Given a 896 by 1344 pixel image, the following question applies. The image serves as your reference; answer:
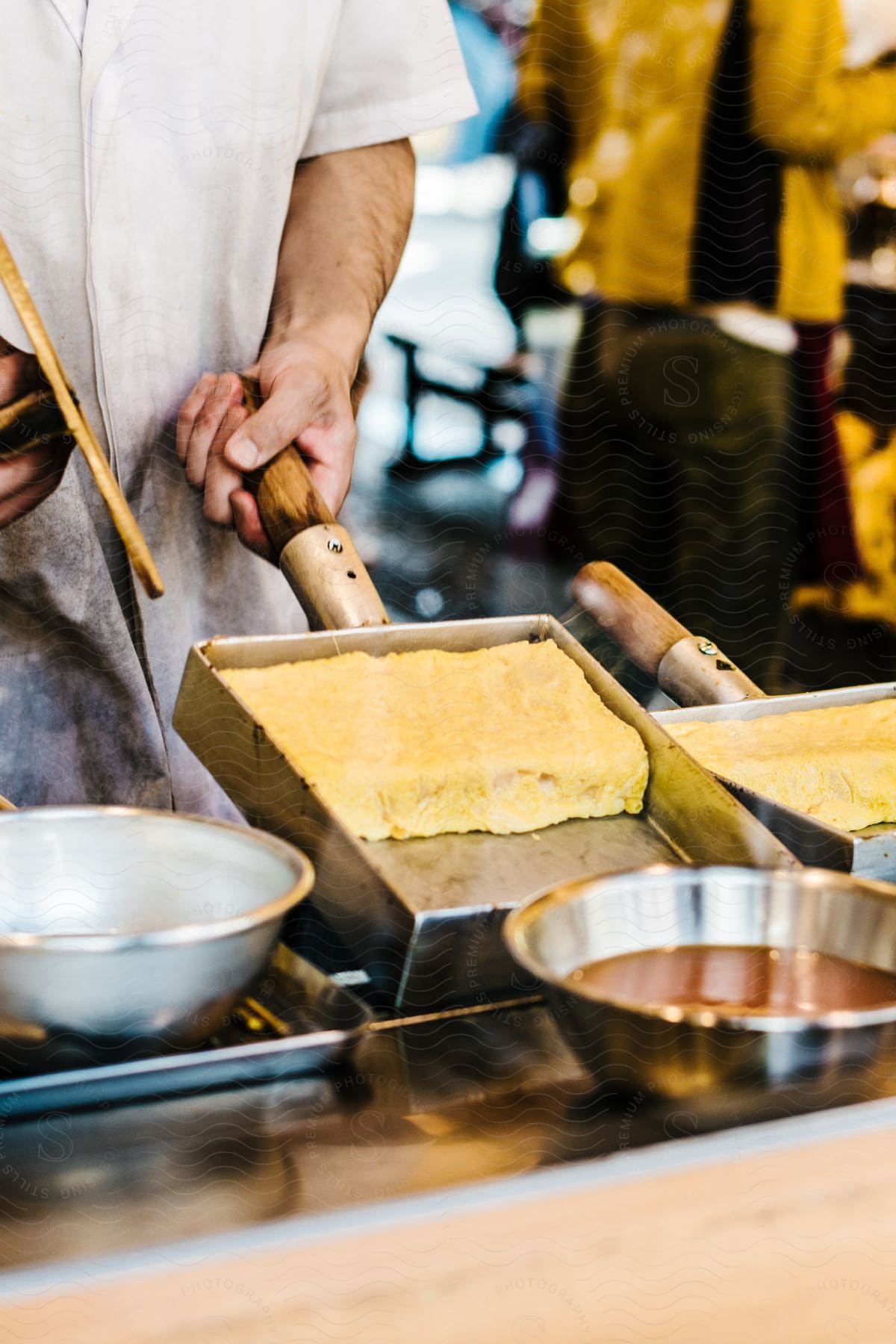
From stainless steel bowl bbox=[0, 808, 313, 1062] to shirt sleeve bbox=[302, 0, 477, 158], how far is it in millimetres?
893

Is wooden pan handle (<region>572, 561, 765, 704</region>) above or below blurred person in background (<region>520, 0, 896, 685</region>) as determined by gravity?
below

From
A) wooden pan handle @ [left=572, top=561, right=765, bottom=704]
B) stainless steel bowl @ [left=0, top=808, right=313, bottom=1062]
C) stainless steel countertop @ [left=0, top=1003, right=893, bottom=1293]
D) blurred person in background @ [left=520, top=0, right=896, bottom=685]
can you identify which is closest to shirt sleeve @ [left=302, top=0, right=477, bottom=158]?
blurred person in background @ [left=520, top=0, right=896, bottom=685]

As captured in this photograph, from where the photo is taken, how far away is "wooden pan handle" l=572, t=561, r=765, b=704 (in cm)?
154

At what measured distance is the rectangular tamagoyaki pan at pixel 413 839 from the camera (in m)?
0.98

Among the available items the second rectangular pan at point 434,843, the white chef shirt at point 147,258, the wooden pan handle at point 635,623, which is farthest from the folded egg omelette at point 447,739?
the white chef shirt at point 147,258

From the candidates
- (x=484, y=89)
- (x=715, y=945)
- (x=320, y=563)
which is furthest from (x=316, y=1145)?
(x=484, y=89)

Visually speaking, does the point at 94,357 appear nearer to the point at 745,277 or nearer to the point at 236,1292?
the point at 745,277

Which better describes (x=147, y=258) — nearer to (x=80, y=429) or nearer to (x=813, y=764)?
(x=80, y=429)

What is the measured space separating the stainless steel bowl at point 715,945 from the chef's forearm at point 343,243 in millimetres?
780

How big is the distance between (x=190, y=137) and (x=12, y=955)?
95cm

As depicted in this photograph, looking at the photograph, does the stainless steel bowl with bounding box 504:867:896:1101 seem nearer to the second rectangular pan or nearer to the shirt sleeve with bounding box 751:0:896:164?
the second rectangular pan

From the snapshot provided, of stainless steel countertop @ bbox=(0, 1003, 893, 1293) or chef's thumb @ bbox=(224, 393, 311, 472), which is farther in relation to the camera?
chef's thumb @ bbox=(224, 393, 311, 472)

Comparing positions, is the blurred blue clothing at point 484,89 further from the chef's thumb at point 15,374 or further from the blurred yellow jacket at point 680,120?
the chef's thumb at point 15,374

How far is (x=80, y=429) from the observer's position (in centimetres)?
138
